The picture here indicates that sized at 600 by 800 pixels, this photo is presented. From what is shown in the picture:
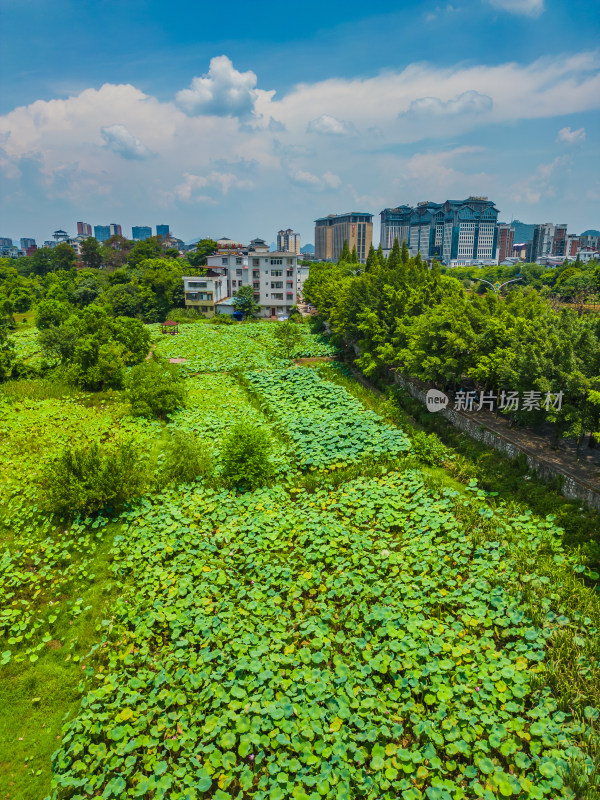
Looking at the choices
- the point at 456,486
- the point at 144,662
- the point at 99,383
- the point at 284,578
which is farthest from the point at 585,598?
the point at 99,383

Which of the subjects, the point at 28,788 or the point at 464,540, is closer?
the point at 28,788

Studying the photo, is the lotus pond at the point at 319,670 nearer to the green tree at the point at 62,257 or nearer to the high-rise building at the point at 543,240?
the green tree at the point at 62,257

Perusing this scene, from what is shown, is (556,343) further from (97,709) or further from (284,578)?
(97,709)

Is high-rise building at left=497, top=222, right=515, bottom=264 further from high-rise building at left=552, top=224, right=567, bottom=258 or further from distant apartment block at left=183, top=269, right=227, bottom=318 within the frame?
distant apartment block at left=183, top=269, right=227, bottom=318

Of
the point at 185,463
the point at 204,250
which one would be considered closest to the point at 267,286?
the point at 204,250

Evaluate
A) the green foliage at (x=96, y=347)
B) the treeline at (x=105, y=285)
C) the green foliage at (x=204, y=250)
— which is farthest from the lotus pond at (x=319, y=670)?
the green foliage at (x=204, y=250)

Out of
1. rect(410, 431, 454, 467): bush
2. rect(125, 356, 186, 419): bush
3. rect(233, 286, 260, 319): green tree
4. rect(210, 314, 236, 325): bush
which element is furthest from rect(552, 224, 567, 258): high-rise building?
rect(125, 356, 186, 419): bush
